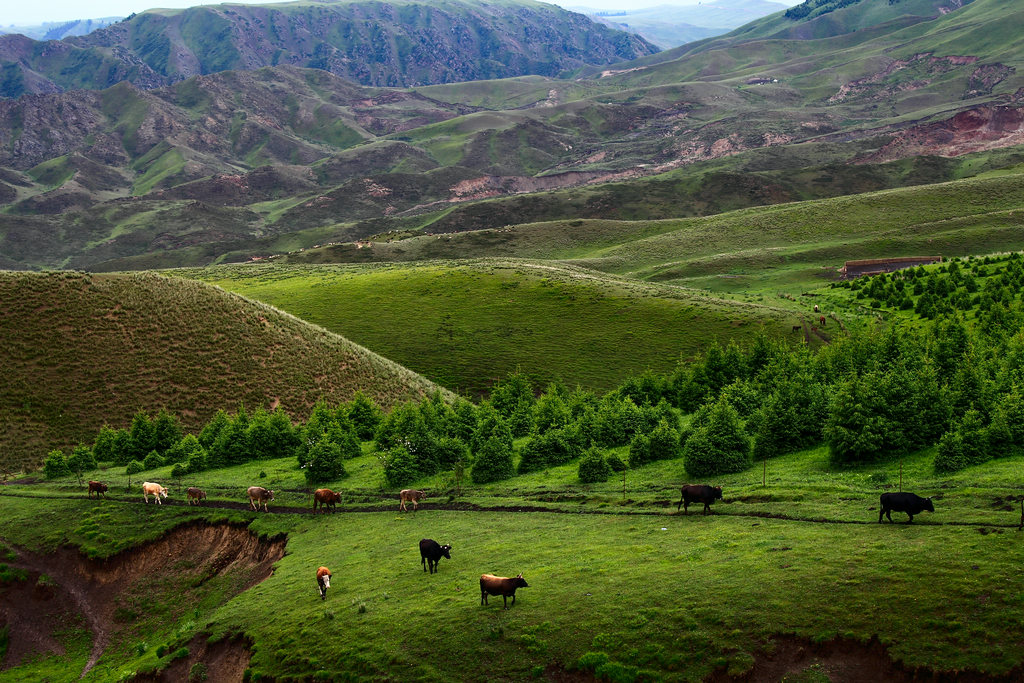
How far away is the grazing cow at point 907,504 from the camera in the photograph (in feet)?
88.1

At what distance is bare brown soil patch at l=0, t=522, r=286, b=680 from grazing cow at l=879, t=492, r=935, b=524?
26507mm

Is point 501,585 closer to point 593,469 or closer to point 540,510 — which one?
point 540,510

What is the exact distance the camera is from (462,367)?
320 ft

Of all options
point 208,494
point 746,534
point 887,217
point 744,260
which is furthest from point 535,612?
point 887,217

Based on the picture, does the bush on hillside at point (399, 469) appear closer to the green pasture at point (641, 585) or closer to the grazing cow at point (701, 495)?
the green pasture at point (641, 585)

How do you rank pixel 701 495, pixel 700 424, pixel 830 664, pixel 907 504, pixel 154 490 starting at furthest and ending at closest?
pixel 700 424, pixel 154 490, pixel 701 495, pixel 907 504, pixel 830 664

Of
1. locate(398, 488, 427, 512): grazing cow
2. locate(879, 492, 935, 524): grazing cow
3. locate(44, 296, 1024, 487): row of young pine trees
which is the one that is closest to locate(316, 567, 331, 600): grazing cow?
Answer: locate(398, 488, 427, 512): grazing cow

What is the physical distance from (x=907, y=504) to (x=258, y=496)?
3208 centimetres

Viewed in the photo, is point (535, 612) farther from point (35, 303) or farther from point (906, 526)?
point (35, 303)

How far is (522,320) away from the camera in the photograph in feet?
351

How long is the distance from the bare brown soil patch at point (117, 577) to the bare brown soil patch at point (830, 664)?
22.7 meters

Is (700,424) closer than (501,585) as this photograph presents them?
No

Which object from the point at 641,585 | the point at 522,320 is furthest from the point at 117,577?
the point at 522,320

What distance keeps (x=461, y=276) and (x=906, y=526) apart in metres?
102
